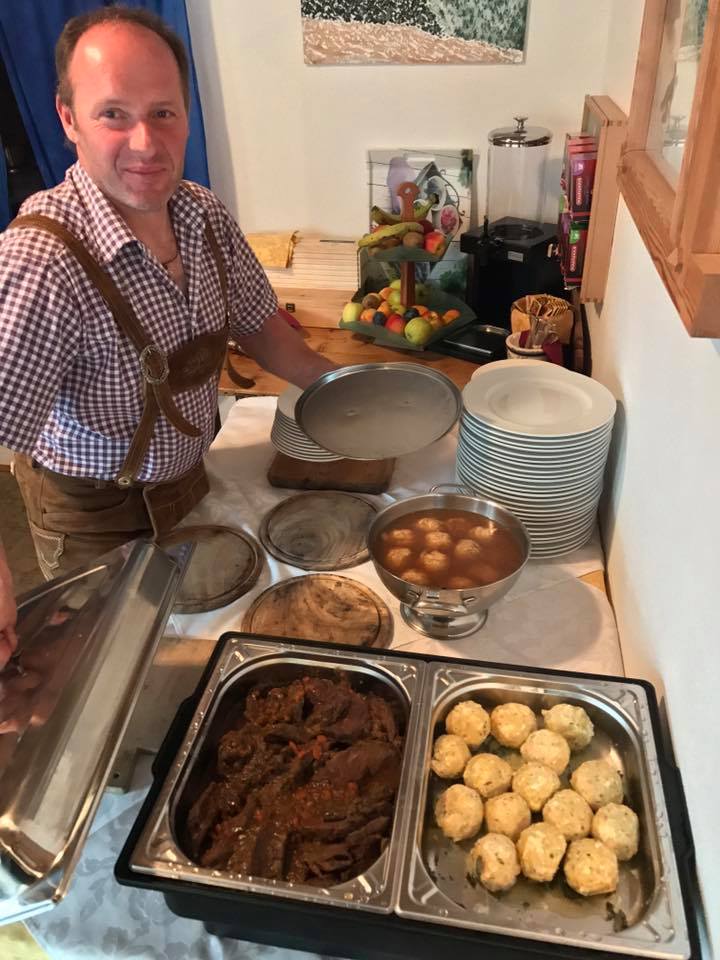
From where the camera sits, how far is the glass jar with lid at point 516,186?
215 centimetres

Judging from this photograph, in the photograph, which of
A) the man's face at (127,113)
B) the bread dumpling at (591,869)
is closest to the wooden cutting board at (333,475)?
the man's face at (127,113)

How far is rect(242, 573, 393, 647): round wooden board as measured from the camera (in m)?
1.06

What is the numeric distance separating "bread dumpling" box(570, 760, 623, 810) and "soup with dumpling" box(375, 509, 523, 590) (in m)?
0.26

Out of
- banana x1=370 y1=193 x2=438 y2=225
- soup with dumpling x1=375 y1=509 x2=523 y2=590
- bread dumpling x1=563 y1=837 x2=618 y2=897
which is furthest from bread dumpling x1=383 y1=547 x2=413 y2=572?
banana x1=370 y1=193 x2=438 y2=225

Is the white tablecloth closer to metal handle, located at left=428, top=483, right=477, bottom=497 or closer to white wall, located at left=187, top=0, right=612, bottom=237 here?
metal handle, located at left=428, top=483, right=477, bottom=497

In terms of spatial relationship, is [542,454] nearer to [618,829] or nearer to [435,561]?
[435,561]

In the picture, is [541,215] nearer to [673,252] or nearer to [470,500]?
[470,500]

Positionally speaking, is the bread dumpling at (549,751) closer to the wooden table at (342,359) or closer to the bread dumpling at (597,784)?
the bread dumpling at (597,784)

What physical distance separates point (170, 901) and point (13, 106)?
2.74m

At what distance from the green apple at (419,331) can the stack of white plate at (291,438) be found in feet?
2.12

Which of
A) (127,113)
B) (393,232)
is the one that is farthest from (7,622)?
(393,232)

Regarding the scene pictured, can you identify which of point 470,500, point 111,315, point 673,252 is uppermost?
point 673,252

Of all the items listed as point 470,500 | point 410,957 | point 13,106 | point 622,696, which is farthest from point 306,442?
point 13,106

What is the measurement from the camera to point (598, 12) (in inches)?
79.3
